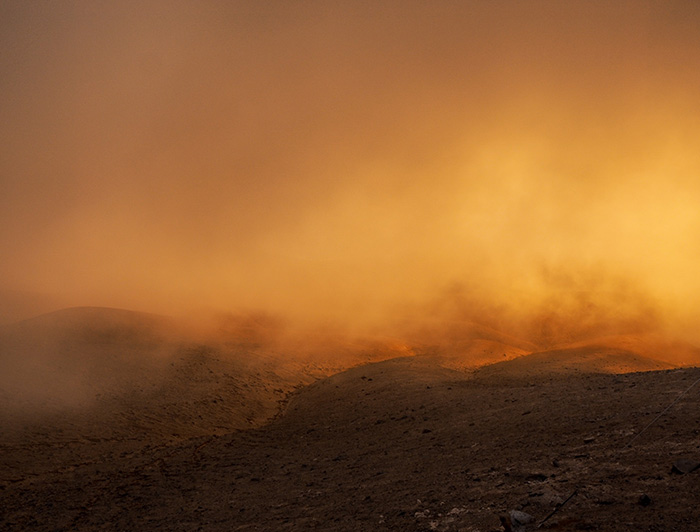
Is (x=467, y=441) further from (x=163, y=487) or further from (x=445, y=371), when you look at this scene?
(x=445, y=371)

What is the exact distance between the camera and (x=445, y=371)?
65.2ft

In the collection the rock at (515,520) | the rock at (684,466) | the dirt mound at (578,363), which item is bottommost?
the rock at (515,520)

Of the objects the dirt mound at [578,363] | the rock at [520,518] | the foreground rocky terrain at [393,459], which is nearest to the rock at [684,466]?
the foreground rocky terrain at [393,459]

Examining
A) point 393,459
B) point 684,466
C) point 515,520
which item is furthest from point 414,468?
point 684,466

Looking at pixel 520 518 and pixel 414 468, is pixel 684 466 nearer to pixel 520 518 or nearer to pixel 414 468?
pixel 520 518

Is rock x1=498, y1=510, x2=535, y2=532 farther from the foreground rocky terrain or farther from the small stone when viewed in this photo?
the foreground rocky terrain

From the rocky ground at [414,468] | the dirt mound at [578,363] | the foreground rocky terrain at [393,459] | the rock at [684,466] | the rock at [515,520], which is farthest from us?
the dirt mound at [578,363]

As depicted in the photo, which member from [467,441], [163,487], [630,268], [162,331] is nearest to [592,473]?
[467,441]

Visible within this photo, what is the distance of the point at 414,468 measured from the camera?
9.58m

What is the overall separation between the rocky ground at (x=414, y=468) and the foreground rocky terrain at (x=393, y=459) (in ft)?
0.12

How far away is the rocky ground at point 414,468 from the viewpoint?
6465mm

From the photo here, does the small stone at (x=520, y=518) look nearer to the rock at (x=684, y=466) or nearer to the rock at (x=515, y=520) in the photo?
the rock at (x=515, y=520)

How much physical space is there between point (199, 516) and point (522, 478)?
247 inches

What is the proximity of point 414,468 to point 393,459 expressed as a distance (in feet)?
3.73
